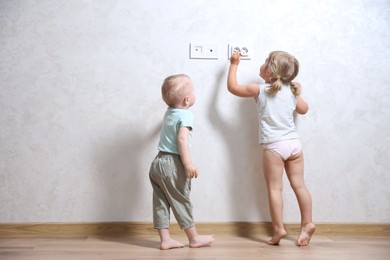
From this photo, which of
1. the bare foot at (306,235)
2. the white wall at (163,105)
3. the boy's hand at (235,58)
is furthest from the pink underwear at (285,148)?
the boy's hand at (235,58)

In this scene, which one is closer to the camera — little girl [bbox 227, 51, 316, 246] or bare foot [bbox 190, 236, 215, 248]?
bare foot [bbox 190, 236, 215, 248]

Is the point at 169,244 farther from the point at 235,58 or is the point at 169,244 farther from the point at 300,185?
the point at 235,58

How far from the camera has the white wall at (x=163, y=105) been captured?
2330 millimetres

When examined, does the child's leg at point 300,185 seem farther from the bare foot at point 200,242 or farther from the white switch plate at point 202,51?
the white switch plate at point 202,51

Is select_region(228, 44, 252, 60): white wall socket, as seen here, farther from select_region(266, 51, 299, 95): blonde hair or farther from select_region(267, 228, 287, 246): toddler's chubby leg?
select_region(267, 228, 287, 246): toddler's chubby leg

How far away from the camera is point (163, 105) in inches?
92.7

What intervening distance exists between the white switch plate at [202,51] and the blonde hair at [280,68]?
Answer: 0.31 meters

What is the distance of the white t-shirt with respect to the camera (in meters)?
2.22

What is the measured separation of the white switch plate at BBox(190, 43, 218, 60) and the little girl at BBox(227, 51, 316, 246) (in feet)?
0.63

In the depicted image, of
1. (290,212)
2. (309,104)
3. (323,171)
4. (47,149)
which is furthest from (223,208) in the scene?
(47,149)

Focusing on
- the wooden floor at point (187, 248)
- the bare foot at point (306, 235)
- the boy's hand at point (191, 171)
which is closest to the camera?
the wooden floor at point (187, 248)

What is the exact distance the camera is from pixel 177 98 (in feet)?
6.91

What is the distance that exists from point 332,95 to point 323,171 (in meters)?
0.41

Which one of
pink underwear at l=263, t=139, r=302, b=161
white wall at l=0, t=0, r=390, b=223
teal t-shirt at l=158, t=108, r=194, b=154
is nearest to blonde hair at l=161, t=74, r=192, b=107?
teal t-shirt at l=158, t=108, r=194, b=154
